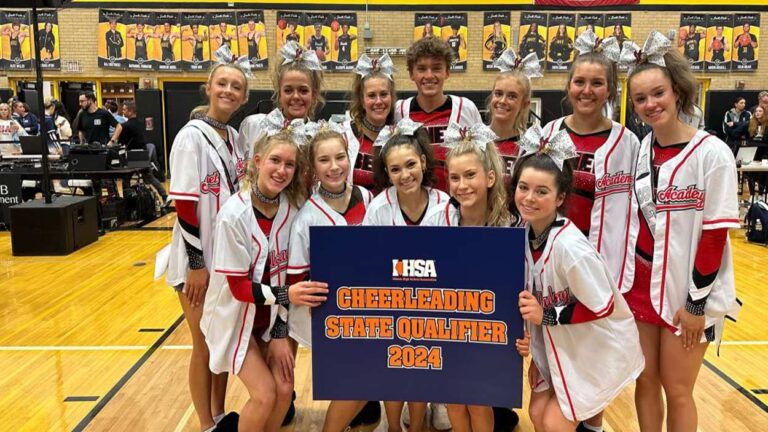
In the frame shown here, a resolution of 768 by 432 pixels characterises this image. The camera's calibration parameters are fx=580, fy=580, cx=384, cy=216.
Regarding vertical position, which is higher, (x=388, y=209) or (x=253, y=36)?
(x=253, y=36)

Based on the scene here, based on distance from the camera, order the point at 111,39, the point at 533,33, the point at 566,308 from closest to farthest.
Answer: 1. the point at 566,308
2. the point at 533,33
3. the point at 111,39

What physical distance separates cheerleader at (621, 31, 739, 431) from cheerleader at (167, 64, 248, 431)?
1.71 meters

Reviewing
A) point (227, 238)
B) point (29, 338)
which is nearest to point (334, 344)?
point (227, 238)

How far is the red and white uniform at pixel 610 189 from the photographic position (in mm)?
2359

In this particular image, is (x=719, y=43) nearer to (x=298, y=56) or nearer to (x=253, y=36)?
(x=253, y=36)

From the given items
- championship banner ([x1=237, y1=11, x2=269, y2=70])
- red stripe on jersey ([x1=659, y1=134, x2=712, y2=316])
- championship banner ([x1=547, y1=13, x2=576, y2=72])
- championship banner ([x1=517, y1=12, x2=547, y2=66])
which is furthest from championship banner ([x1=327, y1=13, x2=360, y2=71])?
red stripe on jersey ([x1=659, y1=134, x2=712, y2=316])

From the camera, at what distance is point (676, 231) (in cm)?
210

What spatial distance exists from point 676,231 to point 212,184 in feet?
6.17

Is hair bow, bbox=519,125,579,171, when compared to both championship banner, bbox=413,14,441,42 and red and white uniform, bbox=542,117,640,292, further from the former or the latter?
championship banner, bbox=413,14,441,42

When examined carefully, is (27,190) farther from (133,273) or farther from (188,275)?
(188,275)

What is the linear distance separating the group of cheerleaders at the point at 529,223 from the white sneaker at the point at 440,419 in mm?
190

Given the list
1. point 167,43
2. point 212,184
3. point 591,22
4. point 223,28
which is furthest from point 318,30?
point 212,184

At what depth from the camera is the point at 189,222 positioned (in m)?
2.49

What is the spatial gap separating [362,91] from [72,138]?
Answer: 1064cm
